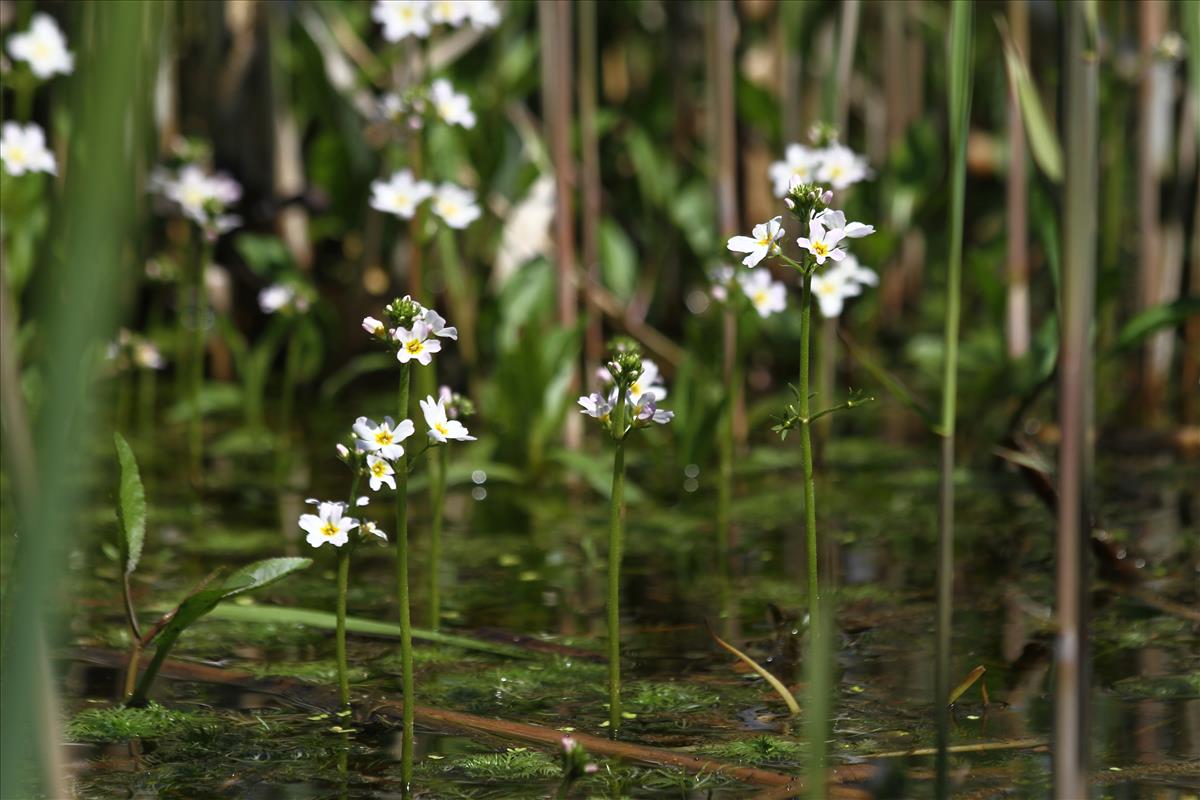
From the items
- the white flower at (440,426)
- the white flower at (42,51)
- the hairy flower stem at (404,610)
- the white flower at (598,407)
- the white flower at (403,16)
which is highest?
the white flower at (42,51)

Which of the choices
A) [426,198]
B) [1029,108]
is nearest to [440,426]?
[1029,108]

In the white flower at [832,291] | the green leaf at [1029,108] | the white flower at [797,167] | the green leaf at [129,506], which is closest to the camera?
the green leaf at [1029,108]

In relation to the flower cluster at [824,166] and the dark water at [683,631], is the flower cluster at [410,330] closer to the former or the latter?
the dark water at [683,631]

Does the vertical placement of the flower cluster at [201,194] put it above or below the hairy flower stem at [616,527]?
above

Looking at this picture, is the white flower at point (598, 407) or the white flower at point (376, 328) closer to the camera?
the white flower at point (376, 328)

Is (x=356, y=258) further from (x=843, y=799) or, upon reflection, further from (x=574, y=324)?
(x=843, y=799)

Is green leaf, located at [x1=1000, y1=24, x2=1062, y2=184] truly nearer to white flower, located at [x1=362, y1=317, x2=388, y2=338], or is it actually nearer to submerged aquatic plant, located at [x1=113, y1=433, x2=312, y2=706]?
white flower, located at [x1=362, y1=317, x2=388, y2=338]

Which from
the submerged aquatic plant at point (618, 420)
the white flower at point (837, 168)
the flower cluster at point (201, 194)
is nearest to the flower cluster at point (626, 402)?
the submerged aquatic plant at point (618, 420)
